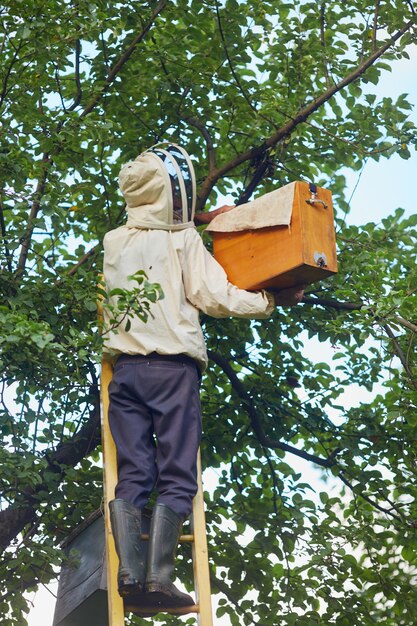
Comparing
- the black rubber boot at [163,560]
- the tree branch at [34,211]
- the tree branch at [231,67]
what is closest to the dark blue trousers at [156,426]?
the black rubber boot at [163,560]

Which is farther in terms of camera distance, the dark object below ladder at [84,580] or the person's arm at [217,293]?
the dark object below ladder at [84,580]

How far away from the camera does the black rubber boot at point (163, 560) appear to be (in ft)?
17.0

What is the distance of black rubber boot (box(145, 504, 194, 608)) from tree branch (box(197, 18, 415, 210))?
11.9ft

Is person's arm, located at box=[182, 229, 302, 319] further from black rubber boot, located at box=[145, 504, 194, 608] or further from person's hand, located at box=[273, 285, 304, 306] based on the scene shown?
black rubber boot, located at box=[145, 504, 194, 608]

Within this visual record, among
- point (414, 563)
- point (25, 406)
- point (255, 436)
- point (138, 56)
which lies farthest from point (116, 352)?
point (414, 563)

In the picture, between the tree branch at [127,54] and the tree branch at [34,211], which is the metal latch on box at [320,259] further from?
the tree branch at [127,54]

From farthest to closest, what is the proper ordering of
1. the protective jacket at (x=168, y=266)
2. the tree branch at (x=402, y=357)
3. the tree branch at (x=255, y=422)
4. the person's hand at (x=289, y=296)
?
the tree branch at (x=255, y=422) < the tree branch at (x=402, y=357) < the person's hand at (x=289, y=296) < the protective jacket at (x=168, y=266)

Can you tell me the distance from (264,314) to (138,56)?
3716 mm

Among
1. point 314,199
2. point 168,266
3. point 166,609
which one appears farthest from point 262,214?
point 166,609

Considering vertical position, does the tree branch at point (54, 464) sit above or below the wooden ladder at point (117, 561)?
above

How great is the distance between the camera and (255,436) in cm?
878

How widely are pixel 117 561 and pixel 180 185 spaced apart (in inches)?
84.5

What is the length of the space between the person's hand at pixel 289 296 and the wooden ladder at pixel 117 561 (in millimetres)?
1024

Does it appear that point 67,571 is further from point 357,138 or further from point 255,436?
point 357,138
